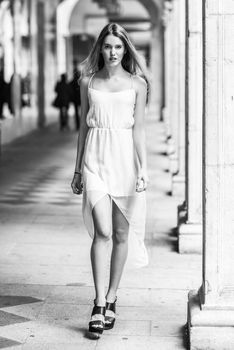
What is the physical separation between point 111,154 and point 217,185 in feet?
2.20

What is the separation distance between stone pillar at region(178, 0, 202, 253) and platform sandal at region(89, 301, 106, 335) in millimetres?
2531

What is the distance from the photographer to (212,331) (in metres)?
4.91

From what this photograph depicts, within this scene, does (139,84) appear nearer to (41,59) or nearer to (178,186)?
(178,186)

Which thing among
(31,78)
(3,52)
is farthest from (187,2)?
(31,78)

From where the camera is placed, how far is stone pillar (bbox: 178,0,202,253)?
7.87 metres

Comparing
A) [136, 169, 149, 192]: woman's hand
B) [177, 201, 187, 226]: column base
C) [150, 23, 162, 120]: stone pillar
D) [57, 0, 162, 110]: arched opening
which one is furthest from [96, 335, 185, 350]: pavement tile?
[150, 23, 162, 120]: stone pillar

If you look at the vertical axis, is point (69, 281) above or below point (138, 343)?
below

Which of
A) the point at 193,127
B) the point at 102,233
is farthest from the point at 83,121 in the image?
the point at 193,127

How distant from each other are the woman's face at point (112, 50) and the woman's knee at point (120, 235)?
0.96 metres

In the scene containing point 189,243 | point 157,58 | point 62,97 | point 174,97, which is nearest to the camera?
point 189,243

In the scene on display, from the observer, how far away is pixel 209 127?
5.00m

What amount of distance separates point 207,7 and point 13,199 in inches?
263

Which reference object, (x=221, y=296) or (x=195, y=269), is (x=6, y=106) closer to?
(x=195, y=269)

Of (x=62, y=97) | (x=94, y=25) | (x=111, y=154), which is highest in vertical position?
(x=111, y=154)
